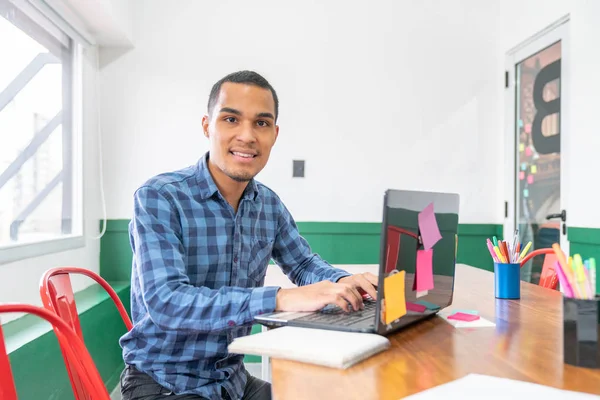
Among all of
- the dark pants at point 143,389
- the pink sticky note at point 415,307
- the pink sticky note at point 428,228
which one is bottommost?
the dark pants at point 143,389

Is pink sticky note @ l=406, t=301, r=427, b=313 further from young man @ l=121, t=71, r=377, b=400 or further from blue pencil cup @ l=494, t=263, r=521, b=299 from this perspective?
blue pencil cup @ l=494, t=263, r=521, b=299

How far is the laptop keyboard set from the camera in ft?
3.40

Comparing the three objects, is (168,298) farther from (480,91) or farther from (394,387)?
(480,91)

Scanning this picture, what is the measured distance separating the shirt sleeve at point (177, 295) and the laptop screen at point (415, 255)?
257 mm

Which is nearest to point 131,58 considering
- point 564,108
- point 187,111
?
point 187,111

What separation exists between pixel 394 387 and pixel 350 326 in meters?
0.25

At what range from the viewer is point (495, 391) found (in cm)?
71

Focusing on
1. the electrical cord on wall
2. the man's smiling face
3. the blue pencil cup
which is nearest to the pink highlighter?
the blue pencil cup

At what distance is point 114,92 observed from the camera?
3.33m

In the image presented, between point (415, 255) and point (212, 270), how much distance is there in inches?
20.0

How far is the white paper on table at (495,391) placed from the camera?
2.28 ft

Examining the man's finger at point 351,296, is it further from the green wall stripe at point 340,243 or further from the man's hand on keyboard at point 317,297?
the green wall stripe at point 340,243

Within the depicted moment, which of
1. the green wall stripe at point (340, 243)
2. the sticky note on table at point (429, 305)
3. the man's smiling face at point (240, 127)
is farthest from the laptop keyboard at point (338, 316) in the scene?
the green wall stripe at point (340, 243)

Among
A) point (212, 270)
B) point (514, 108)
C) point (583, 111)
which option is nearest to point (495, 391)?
point (212, 270)
